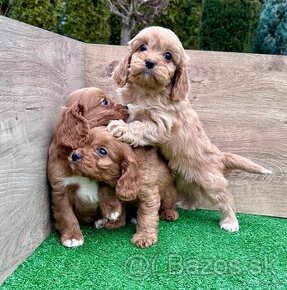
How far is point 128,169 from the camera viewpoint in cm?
264

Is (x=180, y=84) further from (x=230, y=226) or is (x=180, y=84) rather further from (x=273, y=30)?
(x=273, y=30)

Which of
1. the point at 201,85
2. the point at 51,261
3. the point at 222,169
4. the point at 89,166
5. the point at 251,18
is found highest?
the point at 251,18

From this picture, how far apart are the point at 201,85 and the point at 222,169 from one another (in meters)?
0.73

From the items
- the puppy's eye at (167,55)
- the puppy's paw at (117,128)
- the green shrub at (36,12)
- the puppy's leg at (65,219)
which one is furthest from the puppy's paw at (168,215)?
the green shrub at (36,12)

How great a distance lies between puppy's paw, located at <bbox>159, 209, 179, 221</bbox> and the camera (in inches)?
128

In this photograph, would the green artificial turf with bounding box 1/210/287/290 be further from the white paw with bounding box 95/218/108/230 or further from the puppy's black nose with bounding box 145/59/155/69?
the puppy's black nose with bounding box 145/59/155/69

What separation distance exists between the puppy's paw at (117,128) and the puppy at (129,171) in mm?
37

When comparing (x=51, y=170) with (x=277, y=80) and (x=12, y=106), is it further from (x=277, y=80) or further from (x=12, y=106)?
(x=277, y=80)

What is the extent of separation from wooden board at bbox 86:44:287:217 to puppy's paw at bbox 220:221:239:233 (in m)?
0.48

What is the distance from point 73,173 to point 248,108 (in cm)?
160

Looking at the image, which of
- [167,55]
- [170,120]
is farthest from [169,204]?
[167,55]

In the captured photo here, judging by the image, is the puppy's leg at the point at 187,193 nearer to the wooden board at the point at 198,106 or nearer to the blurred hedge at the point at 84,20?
the wooden board at the point at 198,106

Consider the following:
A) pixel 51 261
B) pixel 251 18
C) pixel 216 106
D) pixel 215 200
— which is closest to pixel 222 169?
pixel 215 200

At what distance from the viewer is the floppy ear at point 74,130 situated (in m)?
2.55
